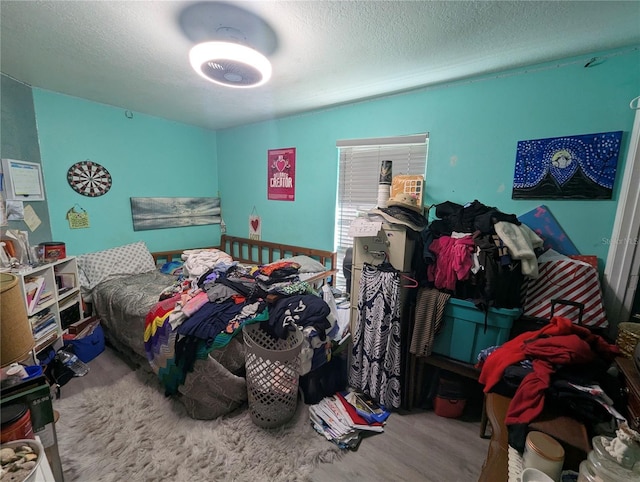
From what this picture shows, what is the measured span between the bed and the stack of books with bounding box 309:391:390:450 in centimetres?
39

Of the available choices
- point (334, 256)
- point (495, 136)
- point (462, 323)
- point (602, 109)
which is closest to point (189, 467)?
point (462, 323)

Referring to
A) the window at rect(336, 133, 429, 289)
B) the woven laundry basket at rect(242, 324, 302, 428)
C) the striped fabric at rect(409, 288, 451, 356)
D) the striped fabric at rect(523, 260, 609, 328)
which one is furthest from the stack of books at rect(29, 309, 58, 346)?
the striped fabric at rect(523, 260, 609, 328)

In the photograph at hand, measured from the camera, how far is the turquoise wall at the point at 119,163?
251 centimetres

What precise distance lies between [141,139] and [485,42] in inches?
135

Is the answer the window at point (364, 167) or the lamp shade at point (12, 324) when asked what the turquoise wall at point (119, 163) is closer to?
the window at point (364, 167)

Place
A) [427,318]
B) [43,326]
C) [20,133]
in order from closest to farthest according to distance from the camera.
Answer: [427,318] → [43,326] → [20,133]

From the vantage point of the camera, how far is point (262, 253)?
3559 millimetres

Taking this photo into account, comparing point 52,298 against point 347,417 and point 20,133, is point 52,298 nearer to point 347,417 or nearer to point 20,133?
point 20,133

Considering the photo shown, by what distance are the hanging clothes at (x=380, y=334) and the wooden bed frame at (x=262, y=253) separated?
0.75 metres

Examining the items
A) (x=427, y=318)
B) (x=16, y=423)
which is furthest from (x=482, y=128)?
(x=16, y=423)

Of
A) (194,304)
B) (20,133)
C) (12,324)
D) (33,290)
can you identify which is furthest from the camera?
(20,133)

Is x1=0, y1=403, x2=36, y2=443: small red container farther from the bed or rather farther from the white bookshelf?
the white bookshelf

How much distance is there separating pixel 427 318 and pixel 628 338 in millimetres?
896

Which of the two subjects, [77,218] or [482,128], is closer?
[482,128]
